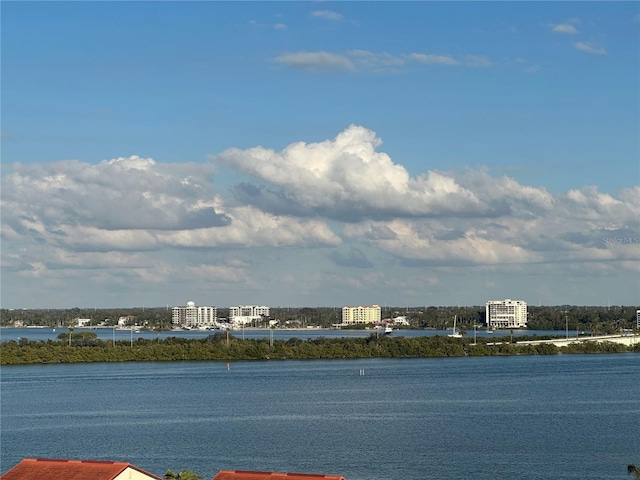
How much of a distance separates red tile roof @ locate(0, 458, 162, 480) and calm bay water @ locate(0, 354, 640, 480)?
62.2 ft

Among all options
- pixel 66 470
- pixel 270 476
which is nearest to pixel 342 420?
pixel 66 470

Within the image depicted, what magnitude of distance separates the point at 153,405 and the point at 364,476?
43.2m

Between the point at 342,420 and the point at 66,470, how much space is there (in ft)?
146

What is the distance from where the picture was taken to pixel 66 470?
37.2 m

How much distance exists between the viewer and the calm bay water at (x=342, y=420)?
60344mm

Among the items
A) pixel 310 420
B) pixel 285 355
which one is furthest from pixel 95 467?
pixel 285 355

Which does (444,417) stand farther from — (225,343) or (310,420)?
(225,343)

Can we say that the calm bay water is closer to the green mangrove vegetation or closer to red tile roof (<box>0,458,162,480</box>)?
red tile roof (<box>0,458,162,480</box>)

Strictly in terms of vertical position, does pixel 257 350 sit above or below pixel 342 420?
above

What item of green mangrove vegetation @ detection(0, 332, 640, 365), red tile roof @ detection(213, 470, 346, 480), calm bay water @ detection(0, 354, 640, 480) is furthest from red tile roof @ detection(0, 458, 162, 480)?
green mangrove vegetation @ detection(0, 332, 640, 365)

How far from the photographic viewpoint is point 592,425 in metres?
76.1

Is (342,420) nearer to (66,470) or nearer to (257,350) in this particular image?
(66,470)

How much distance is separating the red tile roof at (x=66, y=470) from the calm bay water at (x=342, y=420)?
1896 cm

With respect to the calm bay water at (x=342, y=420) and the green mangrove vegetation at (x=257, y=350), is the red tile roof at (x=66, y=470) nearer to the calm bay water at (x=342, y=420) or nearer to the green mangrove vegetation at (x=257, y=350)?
the calm bay water at (x=342, y=420)
